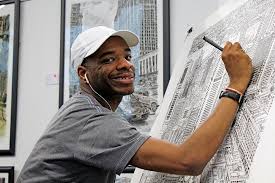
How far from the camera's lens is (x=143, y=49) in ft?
6.70

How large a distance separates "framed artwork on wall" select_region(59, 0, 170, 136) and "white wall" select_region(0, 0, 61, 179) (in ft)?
0.56

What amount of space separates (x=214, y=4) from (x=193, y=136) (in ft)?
3.71

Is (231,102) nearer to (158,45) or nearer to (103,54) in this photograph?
(103,54)

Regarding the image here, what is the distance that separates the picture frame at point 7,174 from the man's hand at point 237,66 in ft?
5.68

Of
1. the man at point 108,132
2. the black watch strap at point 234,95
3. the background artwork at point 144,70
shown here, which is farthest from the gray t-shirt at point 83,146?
the background artwork at point 144,70

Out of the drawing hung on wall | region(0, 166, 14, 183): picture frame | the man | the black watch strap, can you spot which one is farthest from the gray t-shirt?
region(0, 166, 14, 183): picture frame

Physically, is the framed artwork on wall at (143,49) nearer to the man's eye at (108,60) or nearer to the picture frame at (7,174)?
the picture frame at (7,174)

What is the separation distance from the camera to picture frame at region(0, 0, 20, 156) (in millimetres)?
2354

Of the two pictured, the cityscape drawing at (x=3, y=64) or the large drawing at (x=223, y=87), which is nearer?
the large drawing at (x=223, y=87)

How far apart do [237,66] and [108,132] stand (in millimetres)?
327

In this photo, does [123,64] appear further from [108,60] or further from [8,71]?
[8,71]

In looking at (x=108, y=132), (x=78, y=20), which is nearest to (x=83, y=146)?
(x=108, y=132)

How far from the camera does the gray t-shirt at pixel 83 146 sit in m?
0.90

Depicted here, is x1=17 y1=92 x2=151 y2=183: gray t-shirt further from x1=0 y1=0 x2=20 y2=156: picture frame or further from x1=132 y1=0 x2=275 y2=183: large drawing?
x1=0 y1=0 x2=20 y2=156: picture frame
